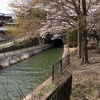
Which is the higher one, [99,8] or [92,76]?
[99,8]

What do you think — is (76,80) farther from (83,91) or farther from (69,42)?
(69,42)

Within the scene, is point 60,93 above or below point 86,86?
above

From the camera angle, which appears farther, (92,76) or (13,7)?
(13,7)

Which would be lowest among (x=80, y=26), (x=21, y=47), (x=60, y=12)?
(x=21, y=47)

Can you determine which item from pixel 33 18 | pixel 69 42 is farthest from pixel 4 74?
pixel 69 42

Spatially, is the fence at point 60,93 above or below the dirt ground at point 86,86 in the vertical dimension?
above

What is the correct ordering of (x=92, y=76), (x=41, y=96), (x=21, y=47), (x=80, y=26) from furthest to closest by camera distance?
(x=21, y=47) < (x=80, y=26) < (x=92, y=76) < (x=41, y=96)

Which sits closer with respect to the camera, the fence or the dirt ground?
the fence

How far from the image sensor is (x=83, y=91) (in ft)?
30.0

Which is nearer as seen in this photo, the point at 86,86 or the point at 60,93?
the point at 60,93

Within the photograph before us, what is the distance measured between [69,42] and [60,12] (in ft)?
41.2

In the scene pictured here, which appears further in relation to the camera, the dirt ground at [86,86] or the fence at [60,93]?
the dirt ground at [86,86]

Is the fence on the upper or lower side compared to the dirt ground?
upper

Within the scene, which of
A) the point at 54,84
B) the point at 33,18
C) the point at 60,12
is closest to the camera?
the point at 54,84
